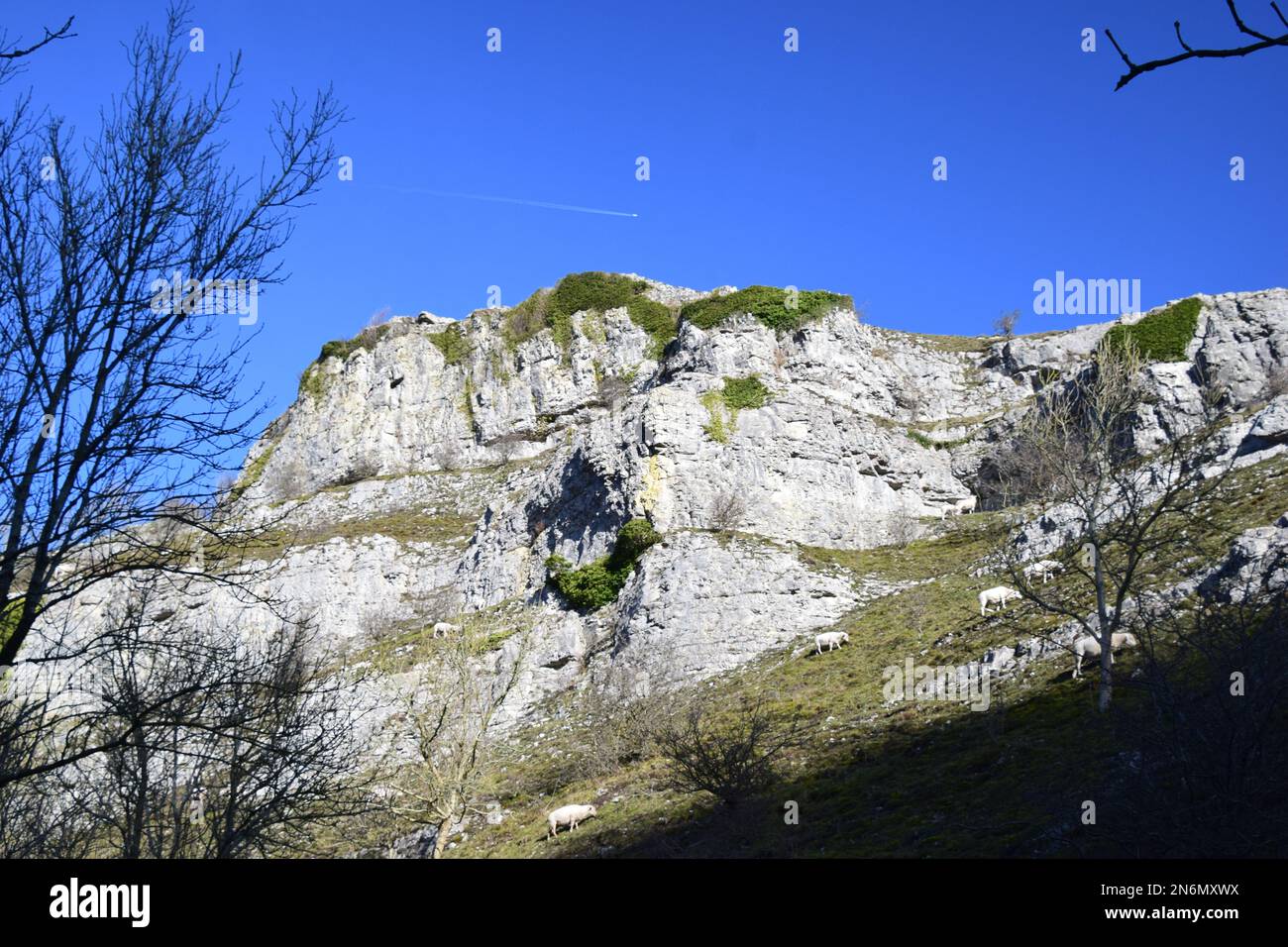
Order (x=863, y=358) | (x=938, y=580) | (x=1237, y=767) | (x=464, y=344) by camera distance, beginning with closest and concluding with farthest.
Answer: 1. (x=1237, y=767)
2. (x=938, y=580)
3. (x=863, y=358)
4. (x=464, y=344)

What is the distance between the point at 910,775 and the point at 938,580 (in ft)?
50.4

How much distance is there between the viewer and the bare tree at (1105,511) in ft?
56.4

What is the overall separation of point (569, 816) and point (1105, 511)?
46.5ft

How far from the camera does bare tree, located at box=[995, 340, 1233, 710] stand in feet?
56.4

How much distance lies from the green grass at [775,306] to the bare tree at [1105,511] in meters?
19.0

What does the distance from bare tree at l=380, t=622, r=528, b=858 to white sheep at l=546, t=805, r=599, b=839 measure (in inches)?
103

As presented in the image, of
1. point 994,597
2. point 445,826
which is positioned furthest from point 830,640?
point 445,826

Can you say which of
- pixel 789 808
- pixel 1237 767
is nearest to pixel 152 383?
pixel 1237 767

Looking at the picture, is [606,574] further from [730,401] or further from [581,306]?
[581,306]

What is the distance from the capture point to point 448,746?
23156 millimetres

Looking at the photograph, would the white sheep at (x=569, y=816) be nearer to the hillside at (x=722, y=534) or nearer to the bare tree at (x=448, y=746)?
the hillside at (x=722, y=534)
